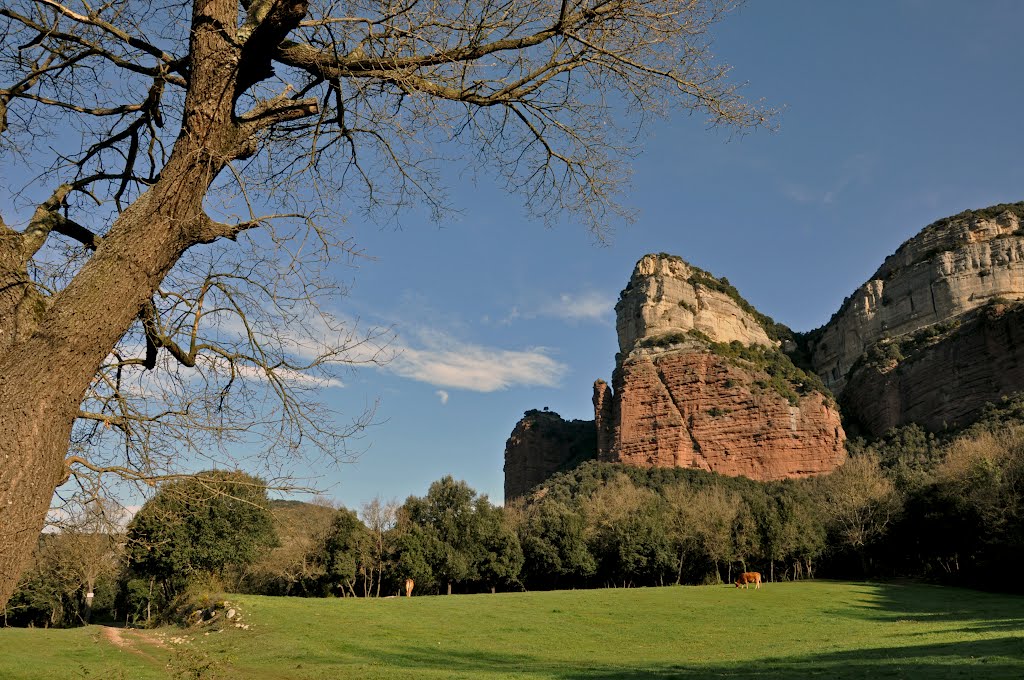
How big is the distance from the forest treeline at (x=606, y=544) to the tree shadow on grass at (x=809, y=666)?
2304 cm

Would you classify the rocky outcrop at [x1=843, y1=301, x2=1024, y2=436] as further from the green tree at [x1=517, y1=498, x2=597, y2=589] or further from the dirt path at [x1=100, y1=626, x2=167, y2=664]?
the dirt path at [x1=100, y1=626, x2=167, y2=664]

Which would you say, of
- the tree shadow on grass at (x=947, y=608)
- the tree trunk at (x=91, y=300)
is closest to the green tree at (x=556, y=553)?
the tree shadow on grass at (x=947, y=608)

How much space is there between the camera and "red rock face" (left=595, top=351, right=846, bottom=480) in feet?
267

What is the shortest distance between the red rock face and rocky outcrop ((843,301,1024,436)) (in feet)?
21.4

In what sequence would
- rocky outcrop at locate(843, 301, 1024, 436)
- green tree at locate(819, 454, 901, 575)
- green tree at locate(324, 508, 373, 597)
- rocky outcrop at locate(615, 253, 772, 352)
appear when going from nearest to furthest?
green tree at locate(324, 508, 373, 597)
green tree at locate(819, 454, 901, 575)
rocky outcrop at locate(843, 301, 1024, 436)
rocky outcrop at locate(615, 253, 772, 352)

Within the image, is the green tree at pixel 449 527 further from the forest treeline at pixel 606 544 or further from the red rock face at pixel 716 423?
the red rock face at pixel 716 423

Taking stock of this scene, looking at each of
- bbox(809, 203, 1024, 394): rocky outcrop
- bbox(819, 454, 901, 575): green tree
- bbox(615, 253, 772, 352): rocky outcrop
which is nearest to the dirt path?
bbox(819, 454, 901, 575): green tree


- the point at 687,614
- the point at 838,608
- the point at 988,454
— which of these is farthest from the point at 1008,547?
the point at 687,614

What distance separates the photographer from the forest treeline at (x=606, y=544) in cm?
3712

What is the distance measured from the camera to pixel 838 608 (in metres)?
26.8

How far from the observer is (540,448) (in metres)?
110

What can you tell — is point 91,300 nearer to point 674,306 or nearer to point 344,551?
point 344,551

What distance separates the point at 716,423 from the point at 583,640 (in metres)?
68.1

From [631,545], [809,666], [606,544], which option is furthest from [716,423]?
[809,666]
